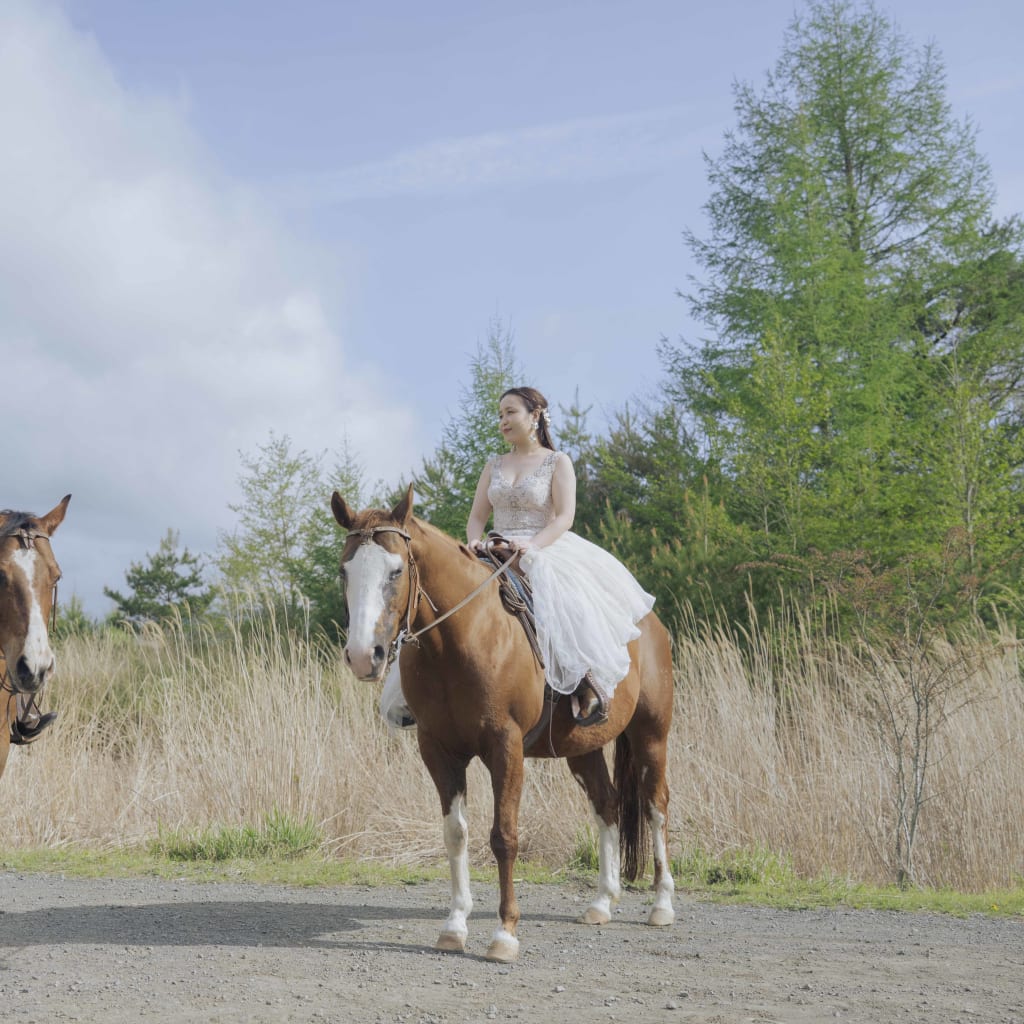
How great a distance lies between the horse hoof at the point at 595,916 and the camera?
5898 mm

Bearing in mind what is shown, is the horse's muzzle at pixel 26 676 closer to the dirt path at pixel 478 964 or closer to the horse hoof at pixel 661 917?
the dirt path at pixel 478 964

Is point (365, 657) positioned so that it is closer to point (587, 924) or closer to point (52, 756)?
point (587, 924)

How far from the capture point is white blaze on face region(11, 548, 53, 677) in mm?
4328

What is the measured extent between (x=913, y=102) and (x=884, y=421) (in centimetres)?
920

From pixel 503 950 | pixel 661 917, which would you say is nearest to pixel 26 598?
pixel 503 950

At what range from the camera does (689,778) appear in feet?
27.7

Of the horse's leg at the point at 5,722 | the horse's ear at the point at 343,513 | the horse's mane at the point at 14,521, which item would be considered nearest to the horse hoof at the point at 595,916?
the horse's ear at the point at 343,513

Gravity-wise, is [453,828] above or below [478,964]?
above

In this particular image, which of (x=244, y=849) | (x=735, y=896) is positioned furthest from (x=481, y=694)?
(x=244, y=849)

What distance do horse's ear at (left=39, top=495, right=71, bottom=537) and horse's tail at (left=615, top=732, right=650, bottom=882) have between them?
303 cm

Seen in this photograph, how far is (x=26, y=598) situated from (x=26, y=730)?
0.96 m

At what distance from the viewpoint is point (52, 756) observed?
384 inches

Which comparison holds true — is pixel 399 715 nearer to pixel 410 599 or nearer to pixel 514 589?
pixel 514 589

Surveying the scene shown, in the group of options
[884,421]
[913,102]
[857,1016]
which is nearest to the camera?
[857,1016]
